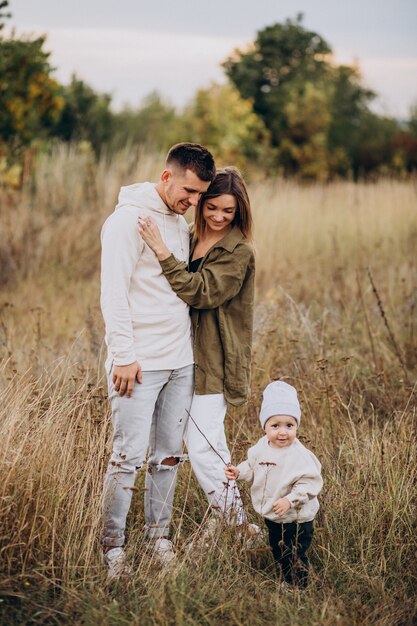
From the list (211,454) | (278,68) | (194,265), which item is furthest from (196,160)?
(278,68)

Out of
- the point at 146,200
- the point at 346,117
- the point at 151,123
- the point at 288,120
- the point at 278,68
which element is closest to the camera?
the point at 146,200

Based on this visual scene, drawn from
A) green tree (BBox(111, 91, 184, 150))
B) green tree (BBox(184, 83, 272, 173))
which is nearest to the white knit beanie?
green tree (BBox(184, 83, 272, 173))

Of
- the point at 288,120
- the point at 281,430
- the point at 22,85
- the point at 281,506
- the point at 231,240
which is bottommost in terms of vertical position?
the point at 281,506

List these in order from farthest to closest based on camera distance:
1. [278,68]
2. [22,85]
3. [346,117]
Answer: [346,117] < [278,68] < [22,85]

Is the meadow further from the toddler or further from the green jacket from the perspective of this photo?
the green jacket

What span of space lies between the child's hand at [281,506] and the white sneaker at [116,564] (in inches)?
27.9

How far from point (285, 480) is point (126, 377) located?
875 millimetres

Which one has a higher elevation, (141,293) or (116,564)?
(141,293)

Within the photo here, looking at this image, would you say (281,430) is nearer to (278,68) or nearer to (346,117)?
(278,68)

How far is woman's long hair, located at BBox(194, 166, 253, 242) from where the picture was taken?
11.2 feet

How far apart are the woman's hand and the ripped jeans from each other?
1.91ft

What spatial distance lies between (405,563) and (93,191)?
25.2ft

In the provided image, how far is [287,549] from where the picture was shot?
3260mm

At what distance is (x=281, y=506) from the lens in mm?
3117
